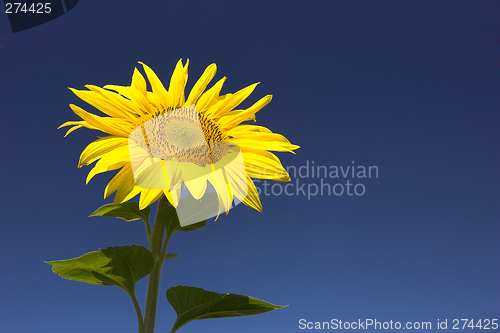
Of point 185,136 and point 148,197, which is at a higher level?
point 185,136

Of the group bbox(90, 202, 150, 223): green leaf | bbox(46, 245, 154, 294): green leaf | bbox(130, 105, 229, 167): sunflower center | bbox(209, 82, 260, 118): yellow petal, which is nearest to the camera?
bbox(46, 245, 154, 294): green leaf

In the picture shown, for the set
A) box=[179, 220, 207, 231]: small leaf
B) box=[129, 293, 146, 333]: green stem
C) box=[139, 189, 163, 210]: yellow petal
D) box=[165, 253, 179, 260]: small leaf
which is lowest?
box=[129, 293, 146, 333]: green stem

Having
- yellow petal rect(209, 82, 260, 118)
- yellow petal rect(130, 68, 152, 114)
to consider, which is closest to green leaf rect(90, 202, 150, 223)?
yellow petal rect(130, 68, 152, 114)

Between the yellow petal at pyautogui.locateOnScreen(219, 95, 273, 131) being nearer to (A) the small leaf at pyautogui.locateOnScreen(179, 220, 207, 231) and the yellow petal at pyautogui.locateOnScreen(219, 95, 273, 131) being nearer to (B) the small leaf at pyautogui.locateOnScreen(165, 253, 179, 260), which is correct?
(A) the small leaf at pyautogui.locateOnScreen(179, 220, 207, 231)

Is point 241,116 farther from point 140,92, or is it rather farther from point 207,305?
point 207,305

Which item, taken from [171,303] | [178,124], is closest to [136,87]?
[178,124]

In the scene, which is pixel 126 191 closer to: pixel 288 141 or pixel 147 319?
pixel 147 319

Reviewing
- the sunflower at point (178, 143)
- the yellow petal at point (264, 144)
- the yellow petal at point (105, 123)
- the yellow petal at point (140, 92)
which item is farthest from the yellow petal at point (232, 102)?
the yellow petal at point (105, 123)

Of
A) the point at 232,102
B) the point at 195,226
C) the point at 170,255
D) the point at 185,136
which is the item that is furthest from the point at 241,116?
the point at 170,255
